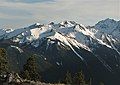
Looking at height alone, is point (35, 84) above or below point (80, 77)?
above

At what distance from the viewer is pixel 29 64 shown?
124125 mm

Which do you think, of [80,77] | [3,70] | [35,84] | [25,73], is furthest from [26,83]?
[80,77]

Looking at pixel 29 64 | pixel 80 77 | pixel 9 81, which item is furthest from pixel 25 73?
pixel 80 77

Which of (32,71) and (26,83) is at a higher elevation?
(26,83)

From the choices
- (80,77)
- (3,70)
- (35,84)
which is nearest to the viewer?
(35,84)

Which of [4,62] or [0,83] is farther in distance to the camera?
[4,62]

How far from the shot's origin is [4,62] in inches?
4545

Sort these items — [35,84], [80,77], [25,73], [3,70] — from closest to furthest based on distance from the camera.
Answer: [35,84], [3,70], [25,73], [80,77]

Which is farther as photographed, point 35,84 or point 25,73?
point 25,73

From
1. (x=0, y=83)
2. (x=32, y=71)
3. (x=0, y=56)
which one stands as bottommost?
(x=32, y=71)

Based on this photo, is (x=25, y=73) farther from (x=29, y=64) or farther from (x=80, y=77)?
(x=80, y=77)

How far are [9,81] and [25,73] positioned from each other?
38.1 metres

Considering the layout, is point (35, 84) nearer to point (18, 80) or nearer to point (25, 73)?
point (18, 80)

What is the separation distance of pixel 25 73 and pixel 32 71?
503 cm
